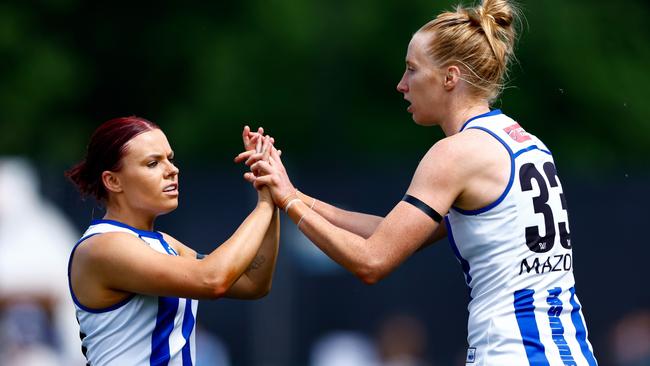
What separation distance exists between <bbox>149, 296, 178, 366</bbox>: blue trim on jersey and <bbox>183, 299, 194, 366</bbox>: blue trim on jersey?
0.08m

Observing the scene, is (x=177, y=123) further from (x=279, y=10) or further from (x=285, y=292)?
(x=285, y=292)

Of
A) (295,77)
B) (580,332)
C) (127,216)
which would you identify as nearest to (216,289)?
(127,216)

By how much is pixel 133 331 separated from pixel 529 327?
1.53 m

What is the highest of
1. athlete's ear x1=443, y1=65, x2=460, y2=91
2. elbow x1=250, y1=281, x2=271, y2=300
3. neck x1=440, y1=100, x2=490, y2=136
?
athlete's ear x1=443, y1=65, x2=460, y2=91

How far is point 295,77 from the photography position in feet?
69.4

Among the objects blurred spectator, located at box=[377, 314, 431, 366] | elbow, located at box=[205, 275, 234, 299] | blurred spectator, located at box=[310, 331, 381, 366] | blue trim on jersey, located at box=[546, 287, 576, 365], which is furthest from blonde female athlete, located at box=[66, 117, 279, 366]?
blurred spectator, located at box=[310, 331, 381, 366]

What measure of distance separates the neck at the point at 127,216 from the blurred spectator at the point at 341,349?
7765 millimetres

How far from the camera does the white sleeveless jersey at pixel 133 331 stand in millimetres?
4883

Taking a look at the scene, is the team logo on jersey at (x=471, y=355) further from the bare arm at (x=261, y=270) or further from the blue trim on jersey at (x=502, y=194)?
the bare arm at (x=261, y=270)

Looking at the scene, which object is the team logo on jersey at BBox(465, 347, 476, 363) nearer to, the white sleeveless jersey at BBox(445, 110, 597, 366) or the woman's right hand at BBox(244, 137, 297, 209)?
the white sleeveless jersey at BBox(445, 110, 597, 366)

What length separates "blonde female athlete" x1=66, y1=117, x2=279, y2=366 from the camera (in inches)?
189

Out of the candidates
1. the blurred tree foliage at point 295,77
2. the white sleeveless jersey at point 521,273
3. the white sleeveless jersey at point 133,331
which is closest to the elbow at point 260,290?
the white sleeveless jersey at point 133,331

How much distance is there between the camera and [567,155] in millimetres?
20422

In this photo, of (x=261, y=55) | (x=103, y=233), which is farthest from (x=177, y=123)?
(x=103, y=233)
